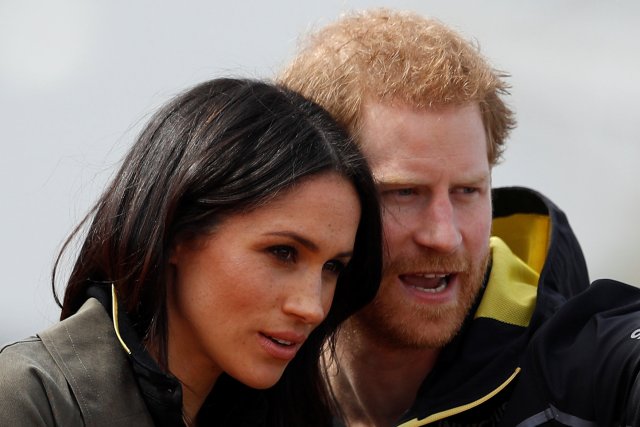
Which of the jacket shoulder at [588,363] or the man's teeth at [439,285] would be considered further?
the man's teeth at [439,285]

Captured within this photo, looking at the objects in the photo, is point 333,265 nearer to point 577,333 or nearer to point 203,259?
point 203,259

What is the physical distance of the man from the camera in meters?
3.25

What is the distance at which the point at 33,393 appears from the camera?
260cm

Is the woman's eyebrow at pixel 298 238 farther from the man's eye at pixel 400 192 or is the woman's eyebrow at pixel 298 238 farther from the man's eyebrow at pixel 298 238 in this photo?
the man's eye at pixel 400 192

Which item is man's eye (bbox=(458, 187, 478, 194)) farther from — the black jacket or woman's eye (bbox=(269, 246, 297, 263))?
woman's eye (bbox=(269, 246, 297, 263))

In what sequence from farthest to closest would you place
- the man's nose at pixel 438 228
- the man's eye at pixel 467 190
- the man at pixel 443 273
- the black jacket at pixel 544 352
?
the man's eye at pixel 467 190
the man's nose at pixel 438 228
the man at pixel 443 273
the black jacket at pixel 544 352

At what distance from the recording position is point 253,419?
319 cm

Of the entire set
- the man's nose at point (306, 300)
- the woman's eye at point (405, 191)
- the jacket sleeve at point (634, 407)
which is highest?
the woman's eye at point (405, 191)

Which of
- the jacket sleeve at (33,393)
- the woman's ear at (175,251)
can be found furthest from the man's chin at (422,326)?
the jacket sleeve at (33,393)

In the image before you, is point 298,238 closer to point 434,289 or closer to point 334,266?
point 334,266

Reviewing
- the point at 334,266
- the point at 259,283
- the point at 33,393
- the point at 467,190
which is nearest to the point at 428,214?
the point at 467,190

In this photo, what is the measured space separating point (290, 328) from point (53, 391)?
0.54m

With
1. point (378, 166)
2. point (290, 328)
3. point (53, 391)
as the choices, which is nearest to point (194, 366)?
point (290, 328)

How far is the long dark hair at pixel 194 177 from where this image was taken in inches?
112
